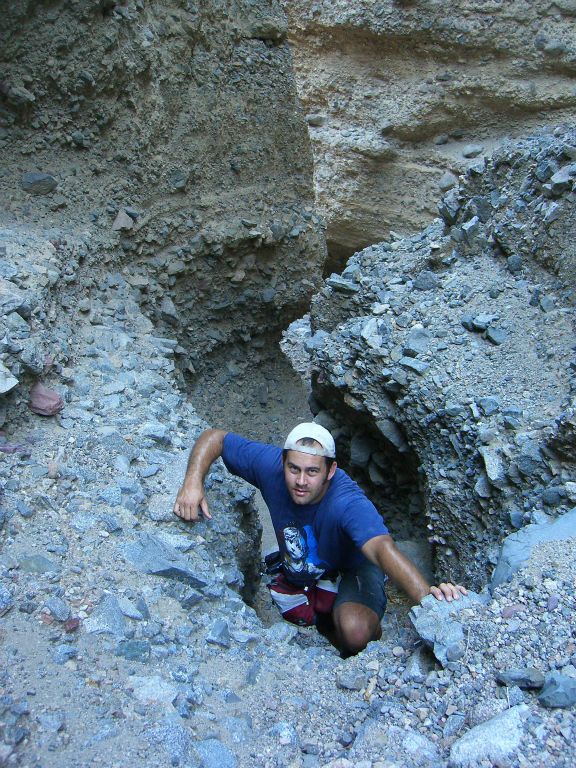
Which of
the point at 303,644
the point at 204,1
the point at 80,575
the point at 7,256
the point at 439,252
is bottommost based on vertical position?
the point at 303,644

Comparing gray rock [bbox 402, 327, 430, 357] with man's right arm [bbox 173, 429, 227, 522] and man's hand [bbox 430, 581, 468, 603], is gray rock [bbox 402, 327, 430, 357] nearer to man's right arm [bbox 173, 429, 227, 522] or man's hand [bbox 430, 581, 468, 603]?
man's right arm [bbox 173, 429, 227, 522]

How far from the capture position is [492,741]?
169 cm

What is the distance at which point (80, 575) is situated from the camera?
7.45 feet

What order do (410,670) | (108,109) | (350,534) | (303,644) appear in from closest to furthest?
1. (410,670)
2. (350,534)
3. (303,644)
4. (108,109)

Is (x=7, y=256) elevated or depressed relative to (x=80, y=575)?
elevated

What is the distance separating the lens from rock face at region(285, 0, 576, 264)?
5.11 metres

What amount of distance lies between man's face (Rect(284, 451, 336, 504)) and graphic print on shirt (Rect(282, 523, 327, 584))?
177mm

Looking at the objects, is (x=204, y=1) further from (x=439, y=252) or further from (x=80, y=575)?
(x=80, y=575)

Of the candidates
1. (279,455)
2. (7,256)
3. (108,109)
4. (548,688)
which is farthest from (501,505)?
(108,109)

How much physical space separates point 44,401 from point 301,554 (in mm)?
1254

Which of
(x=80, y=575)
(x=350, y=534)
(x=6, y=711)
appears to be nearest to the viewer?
(x=6, y=711)

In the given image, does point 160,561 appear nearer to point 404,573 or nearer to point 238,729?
point 238,729

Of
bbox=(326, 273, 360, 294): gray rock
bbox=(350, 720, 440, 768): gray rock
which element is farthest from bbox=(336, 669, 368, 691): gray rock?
bbox=(326, 273, 360, 294): gray rock

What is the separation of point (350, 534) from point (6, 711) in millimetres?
1345
